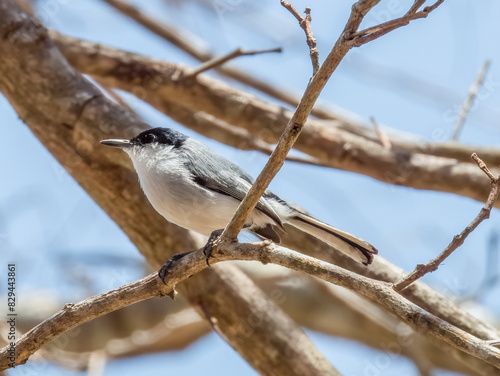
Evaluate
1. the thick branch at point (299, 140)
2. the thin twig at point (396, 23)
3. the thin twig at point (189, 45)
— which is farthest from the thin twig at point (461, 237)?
the thin twig at point (189, 45)

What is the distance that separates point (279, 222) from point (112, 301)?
0.94 metres

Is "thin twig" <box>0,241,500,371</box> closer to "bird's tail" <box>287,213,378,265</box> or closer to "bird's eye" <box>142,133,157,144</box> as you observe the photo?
"bird's tail" <box>287,213,378,265</box>

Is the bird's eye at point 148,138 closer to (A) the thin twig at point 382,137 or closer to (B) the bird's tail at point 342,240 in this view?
(B) the bird's tail at point 342,240

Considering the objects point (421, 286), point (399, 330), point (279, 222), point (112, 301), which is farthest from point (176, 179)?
point (399, 330)

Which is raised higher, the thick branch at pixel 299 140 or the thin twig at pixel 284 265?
the thick branch at pixel 299 140

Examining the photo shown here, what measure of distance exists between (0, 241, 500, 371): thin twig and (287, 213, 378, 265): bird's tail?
549 millimetres

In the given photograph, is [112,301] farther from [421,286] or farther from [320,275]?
[421,286]

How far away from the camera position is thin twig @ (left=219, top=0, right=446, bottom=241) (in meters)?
1.87

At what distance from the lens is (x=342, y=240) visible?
2.81 m

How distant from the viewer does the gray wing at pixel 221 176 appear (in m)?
2.99

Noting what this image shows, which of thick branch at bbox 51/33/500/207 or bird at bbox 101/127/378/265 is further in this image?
thick branch at bbox 51/33/500/207

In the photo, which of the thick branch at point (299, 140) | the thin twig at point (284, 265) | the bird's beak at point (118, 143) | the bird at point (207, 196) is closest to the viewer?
the thin twig at point (284, 265)

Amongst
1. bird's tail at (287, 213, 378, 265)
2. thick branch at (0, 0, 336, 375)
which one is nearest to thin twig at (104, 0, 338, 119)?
thick branch at (0, 0, 336, 375)

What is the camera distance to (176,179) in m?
3.02
